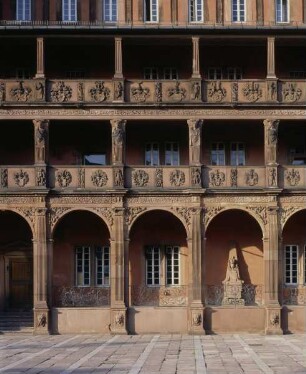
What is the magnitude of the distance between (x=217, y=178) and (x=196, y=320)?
5758mm

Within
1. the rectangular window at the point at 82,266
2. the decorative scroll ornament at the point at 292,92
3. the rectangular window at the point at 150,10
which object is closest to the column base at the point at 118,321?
the rectangular window at the point at 82,266

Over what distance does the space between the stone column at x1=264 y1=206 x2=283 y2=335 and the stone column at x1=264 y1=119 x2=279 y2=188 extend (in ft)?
3.73

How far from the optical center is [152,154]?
33688 millimetres

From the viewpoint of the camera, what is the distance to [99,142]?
33.5 meters

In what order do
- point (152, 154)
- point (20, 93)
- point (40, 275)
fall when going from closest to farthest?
point (40, 275) → point (20, 93) → point (152, 154)

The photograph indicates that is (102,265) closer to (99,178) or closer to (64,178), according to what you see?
(99,178)

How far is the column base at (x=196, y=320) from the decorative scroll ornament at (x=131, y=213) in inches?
168

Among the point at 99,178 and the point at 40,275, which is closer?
the point at 40,275

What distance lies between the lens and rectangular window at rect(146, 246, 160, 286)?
33125mm

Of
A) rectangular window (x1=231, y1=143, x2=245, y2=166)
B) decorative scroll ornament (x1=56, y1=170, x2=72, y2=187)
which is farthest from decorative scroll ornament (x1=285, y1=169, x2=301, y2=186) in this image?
decorative scroll ornament (x1=56, y1=170, x2=72, y2=187)

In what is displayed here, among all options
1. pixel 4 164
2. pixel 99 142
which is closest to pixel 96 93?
pixel 99 142

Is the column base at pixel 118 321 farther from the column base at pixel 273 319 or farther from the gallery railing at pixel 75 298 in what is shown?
the column base at pixel 273 319

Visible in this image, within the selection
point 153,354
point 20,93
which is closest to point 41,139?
point 20,93

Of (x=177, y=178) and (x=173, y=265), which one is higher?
(x=177, y=178)
